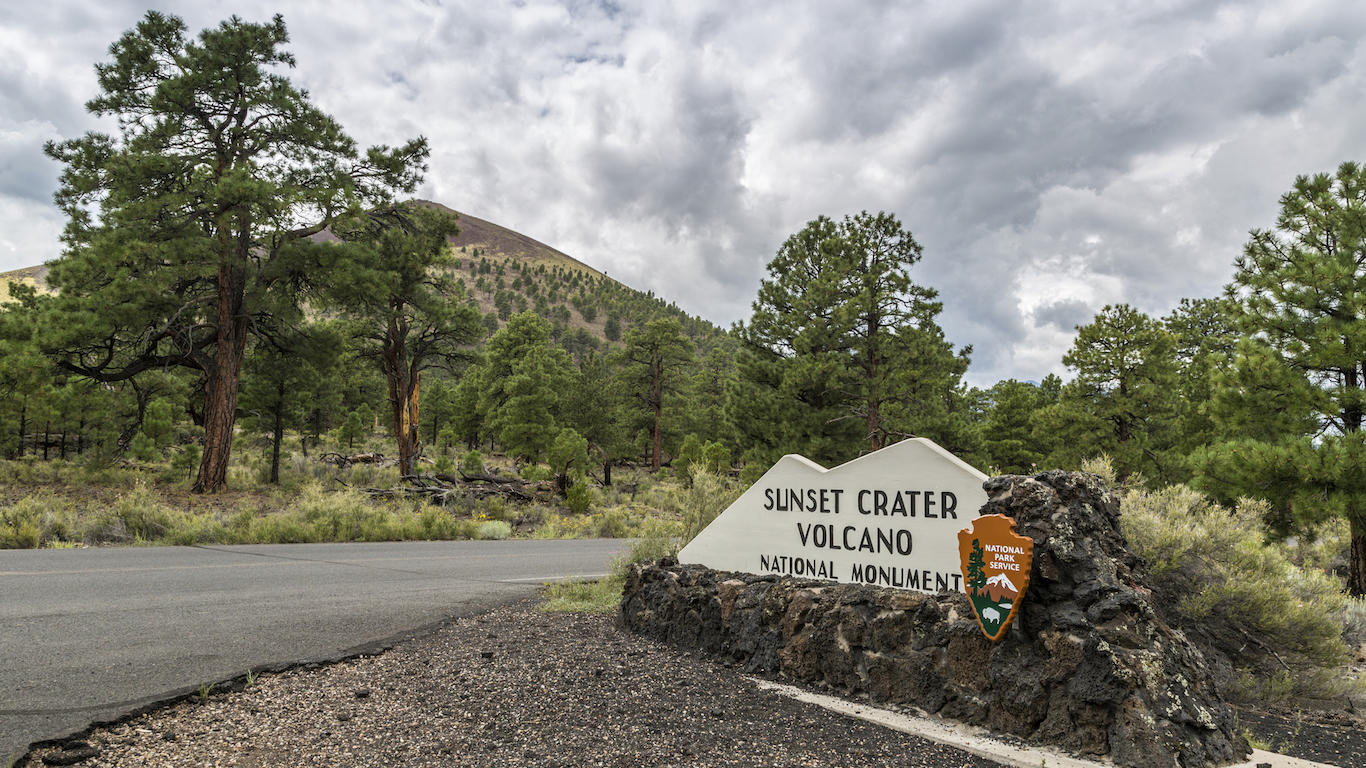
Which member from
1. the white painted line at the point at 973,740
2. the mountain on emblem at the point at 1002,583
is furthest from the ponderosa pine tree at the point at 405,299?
the mountain on emblem at the point at 1002,583

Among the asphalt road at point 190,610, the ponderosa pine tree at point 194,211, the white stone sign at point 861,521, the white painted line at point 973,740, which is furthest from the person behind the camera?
the ponderosa pine tree at point 194,211

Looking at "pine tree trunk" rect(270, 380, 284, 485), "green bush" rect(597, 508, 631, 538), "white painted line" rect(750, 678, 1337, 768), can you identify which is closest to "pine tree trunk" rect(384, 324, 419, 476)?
"pine tree trunk" rect(270, 380, 284, 485)

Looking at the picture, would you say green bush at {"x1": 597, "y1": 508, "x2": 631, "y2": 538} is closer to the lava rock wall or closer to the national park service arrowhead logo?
the lava rock wall

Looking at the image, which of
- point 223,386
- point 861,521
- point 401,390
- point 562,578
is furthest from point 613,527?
point 861,521

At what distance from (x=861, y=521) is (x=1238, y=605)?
271cm

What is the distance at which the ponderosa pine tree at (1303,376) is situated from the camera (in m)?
8.84

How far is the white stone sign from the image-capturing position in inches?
156

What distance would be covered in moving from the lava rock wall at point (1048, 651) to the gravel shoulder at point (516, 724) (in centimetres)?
37

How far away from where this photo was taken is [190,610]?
586cm

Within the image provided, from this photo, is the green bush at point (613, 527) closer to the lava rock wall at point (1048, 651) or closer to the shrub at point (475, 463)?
the shrub at point (475, 463)

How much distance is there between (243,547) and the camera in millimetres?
10562

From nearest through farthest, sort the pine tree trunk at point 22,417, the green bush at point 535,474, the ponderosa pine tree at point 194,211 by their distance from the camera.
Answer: the ponderosa pine tree at point 194,211, the pine tree trunk at point 22,417, the green bush at point 535,474

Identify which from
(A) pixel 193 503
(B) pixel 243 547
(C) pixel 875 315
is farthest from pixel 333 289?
(C) pixel 875 315

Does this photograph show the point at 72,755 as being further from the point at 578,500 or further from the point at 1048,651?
the point at 578,500
